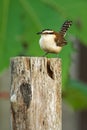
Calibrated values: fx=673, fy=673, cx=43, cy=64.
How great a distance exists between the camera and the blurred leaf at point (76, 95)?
3152 millimetres

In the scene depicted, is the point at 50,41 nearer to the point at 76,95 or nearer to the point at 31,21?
the point at 31,21

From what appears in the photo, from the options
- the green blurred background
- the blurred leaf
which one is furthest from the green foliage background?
the blurred leaf

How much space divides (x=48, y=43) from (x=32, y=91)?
12 centimetres

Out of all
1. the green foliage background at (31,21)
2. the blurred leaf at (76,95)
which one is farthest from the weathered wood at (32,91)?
the blurred leaf at (76,95)

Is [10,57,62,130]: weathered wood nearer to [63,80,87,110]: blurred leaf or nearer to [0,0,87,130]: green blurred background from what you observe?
[0,0,87,130]: green blurred background

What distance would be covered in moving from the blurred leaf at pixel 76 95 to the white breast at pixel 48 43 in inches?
62.3

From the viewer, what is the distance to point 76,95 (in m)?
3.19

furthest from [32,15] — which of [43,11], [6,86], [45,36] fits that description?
[6,86]

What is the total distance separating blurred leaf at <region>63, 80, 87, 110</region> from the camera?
10.3 feet

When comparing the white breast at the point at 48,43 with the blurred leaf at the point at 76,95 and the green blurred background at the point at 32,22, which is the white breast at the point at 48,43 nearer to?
the green blurred background at the point at 32,22

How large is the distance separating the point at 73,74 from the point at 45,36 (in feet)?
8.52

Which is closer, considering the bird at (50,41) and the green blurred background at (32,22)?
the bird at (50,41)

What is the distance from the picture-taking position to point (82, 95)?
10.4 feet

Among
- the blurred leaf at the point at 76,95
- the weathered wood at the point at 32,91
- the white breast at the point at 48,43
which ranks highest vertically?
the white breast at the point at 48,43
